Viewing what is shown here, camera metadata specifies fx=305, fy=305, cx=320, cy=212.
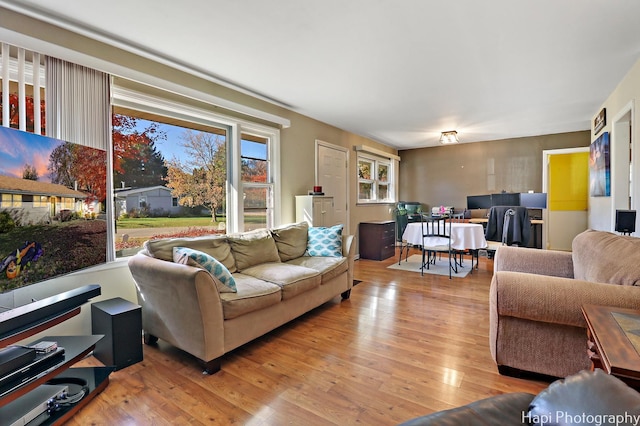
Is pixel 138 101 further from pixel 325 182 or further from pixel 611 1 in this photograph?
pixel 611 1

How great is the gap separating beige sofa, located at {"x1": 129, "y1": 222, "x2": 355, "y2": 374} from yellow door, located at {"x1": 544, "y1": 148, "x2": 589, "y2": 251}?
5538mm

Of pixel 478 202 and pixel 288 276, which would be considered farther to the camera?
pixel 478 202

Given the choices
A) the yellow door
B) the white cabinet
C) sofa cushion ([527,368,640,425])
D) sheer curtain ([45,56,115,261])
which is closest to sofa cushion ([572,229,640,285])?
sofa cushion ([527,368,640,425])

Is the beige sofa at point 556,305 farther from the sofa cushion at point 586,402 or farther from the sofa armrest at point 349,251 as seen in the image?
the sofa armrest at point 349,251

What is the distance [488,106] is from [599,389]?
424 centimetres

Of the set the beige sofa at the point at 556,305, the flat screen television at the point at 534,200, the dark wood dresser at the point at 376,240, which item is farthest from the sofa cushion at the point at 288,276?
the flat screen television at the point at 534,200

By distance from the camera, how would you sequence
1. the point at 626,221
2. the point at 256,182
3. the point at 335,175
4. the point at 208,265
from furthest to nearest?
the point at 335,175 < the point at 256,182 < the point at 626,221 < the point at 208,265

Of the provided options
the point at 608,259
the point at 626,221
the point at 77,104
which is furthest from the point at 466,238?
the point at 77,104

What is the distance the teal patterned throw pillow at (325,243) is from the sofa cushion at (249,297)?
3.37 feet

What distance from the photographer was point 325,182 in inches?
200

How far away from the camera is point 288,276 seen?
106 inches

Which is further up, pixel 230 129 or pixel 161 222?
pixel 230 129

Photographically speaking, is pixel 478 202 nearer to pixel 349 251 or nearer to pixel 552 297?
pixel 349 251

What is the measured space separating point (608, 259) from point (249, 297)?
7.64 feet
